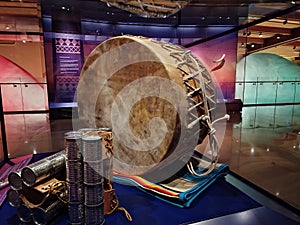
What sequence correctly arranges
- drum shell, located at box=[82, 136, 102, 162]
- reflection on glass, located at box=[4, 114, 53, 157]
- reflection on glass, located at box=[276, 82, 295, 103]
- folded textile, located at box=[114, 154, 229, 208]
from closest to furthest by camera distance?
drum shell, located at box=[82, 136, 102, 162]
folded textile, located at box=[114, 154, 229, 208]
reflection on glass, located at box=[4, 114, 53, 157]
reflection on glass, located at box=[276, 82, 295, 103]

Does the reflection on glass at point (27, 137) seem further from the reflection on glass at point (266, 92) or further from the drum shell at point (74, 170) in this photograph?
the reflection on glass at point (266, 92)

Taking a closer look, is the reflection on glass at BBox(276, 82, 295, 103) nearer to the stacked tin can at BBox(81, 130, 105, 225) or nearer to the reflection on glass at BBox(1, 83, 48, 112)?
the reflection on glass at BBox(1, 83, 48, 112)

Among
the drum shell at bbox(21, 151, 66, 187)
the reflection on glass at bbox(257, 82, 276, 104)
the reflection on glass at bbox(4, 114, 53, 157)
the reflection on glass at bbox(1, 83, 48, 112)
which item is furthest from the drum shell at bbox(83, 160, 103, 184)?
the reflection on glass at bbox(257, 82, 276, 104)

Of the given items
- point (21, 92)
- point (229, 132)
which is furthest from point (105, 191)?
point (21, 92)

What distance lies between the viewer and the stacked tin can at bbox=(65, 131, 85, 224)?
0.86m

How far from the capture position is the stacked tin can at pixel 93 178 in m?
0.84

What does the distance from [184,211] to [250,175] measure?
0.89m

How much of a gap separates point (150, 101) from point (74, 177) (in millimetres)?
534

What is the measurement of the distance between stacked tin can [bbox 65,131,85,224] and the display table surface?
0.14m

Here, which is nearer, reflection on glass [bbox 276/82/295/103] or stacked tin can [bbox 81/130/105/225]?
stacked tin can [bbox 81/130/105/225]

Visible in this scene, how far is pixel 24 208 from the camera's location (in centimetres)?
97

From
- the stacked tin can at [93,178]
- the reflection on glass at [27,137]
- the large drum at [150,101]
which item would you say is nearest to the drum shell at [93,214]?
the stacked tin can at [93,178]

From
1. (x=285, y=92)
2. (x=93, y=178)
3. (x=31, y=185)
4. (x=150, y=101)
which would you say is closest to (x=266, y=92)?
(x=285, y=92)

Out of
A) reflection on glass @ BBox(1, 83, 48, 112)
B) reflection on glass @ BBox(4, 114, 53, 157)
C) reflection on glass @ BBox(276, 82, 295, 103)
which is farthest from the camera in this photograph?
reflection on glass @ BBox(276, 82, 295, 103)
